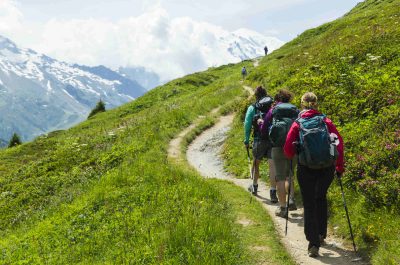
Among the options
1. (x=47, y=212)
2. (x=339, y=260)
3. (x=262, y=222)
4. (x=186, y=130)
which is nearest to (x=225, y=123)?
(x=186, y=130)

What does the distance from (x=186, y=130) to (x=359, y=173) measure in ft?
50.2

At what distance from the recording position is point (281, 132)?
1138cm

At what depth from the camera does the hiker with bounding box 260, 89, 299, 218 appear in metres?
11.3

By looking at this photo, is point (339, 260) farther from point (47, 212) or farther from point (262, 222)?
point (47, 212)

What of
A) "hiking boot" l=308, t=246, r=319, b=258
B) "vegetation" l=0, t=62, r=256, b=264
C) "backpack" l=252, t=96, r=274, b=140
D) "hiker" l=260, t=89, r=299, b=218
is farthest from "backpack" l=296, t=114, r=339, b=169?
"backpack" l=252, t=96, r=274, b=140

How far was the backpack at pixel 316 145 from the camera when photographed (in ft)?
29.0

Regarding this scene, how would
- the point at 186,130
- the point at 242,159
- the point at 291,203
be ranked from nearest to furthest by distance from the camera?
the point at 291,203, the point at 242,159, the point at 186,130

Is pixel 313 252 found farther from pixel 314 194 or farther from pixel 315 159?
pixel 315 159

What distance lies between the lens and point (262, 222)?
11.4 meters

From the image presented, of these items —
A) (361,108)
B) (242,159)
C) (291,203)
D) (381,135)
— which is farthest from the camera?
(242,159)

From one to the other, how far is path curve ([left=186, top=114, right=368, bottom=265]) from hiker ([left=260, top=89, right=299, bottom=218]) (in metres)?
0.49

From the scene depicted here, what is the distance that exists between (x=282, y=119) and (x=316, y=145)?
2.56m

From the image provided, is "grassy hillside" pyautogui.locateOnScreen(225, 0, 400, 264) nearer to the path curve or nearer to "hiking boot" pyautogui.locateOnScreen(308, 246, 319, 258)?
the path curve

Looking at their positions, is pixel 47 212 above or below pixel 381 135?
below
